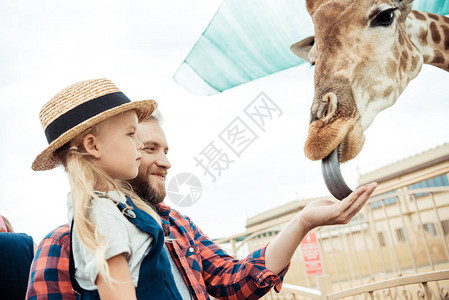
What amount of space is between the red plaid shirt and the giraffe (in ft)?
1.27

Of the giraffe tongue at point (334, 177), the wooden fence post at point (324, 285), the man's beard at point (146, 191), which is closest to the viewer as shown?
the giraffe tongue at point (334, 177)

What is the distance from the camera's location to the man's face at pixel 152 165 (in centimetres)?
111

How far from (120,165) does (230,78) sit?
1791 mm

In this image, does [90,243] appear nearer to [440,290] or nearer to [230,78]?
[440,290]

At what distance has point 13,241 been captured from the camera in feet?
3.82

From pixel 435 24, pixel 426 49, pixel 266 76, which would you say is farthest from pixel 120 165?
pixel 266 76

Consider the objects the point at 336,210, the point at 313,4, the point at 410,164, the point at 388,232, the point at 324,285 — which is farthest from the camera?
the point at 410,164

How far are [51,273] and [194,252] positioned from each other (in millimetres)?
399

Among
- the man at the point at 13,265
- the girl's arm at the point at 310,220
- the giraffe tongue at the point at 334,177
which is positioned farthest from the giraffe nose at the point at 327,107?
the man at the point at 13,265

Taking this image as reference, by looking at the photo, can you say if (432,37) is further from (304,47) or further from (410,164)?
(410,164)

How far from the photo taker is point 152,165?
116 centimetres

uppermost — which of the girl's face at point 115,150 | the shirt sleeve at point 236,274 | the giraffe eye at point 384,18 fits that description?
the giraffe eye at point 384,18

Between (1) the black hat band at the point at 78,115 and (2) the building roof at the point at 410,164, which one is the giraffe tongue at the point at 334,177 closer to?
(1) the black hat band at the point at 78,115

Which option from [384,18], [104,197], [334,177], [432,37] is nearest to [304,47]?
[384,18]
